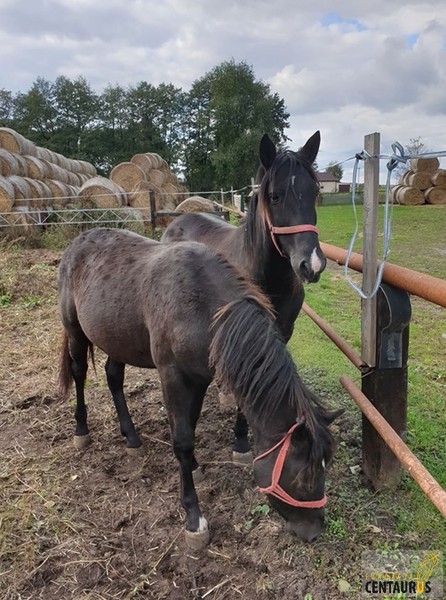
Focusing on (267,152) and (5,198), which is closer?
(267,152)

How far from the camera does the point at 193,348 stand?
207 centimetres

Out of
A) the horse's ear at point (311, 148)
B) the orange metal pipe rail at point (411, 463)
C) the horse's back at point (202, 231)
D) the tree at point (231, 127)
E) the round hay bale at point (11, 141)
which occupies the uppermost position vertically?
the tree at point (231, 127)

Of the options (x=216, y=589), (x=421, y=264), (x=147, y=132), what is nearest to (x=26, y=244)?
(x=421, y=264)

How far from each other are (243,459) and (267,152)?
1.98m

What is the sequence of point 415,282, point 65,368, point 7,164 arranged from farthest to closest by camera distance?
point 7,164, point 65,368, point 415,282

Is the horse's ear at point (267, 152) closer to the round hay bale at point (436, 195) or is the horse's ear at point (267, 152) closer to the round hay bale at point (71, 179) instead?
Result: the round hay bale at point (71, 179)

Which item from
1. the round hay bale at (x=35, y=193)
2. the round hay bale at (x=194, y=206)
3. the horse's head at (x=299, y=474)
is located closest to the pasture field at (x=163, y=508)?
the horse's head at (x=299, y=474)

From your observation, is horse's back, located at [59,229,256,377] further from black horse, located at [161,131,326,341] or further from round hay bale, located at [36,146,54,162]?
round hay bale, located at [36,146,54,162]

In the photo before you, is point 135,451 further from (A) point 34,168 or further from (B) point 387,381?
(A) point 34,168

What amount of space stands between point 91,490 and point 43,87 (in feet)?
150

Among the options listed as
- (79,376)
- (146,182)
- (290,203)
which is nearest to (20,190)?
(146,182)

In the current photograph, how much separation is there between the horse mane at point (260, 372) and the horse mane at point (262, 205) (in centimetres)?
100

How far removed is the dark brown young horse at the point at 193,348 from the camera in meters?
1.67

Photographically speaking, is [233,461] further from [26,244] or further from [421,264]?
[26,244]
